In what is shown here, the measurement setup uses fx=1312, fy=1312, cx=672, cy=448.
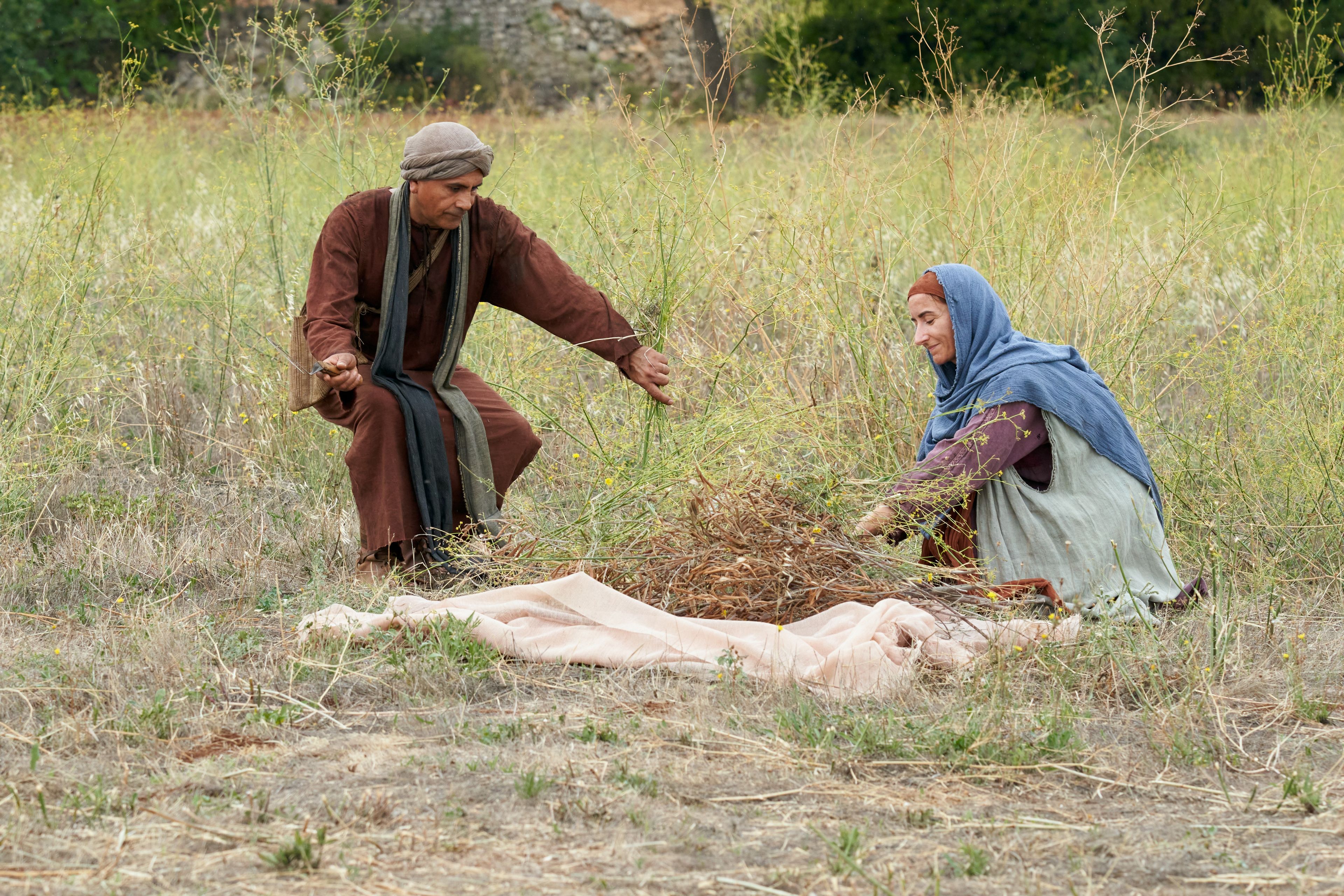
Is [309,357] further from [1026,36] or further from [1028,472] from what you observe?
[1026,36]

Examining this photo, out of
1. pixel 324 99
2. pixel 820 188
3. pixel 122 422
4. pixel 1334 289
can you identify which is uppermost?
pixel 324 99

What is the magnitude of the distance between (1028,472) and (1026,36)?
1382 cm

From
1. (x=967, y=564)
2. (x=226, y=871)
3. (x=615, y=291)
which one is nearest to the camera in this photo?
(x=226, y=871)

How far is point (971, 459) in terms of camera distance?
136 inches

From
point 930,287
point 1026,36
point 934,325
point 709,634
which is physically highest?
point 1026,36

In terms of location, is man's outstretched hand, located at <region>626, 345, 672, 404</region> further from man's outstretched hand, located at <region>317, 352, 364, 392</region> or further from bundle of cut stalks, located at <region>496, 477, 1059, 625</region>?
man's outstretched hand, located at <region>317, 352, 364, 392</region>

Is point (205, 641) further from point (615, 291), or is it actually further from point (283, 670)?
point (615, 291)

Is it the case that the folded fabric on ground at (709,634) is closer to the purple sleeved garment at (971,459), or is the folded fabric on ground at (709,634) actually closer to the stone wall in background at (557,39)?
the purple sleeved garment at (971,459)

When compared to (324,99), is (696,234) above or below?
below

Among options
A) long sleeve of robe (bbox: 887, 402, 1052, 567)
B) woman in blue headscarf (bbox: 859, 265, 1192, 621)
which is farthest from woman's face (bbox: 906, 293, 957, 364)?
long sleeve of robe (bbox: 887, 402, 1052, 567)

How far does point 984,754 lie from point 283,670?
159 centimetres

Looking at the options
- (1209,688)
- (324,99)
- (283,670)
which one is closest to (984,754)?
(1209,688)

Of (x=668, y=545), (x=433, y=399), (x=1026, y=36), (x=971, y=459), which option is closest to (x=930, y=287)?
(x=971, y=459)

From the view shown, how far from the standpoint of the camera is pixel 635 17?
69.6 feet
